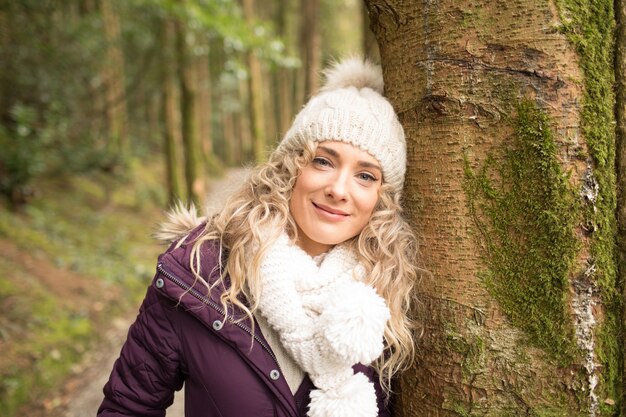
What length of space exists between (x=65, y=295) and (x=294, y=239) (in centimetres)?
485

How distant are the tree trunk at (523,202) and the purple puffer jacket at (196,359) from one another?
587 mm

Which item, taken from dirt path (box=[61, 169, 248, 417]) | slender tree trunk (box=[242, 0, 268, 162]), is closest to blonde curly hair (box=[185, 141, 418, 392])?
dirt path (box=[61, 169, 248, 417])

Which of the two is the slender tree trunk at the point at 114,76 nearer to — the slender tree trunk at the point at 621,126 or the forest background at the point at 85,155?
the forest background at the point at 85,155

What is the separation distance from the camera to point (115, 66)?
1080 cm

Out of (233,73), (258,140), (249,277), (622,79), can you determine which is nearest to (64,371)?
(249,277)

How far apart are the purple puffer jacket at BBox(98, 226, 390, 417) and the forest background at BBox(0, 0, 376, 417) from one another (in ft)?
2.95

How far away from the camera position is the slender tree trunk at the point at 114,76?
1066cm

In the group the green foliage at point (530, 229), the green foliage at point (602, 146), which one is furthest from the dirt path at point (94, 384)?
the green foliage at point (602, 146)

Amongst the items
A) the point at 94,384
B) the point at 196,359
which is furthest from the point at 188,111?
the point at 196,359

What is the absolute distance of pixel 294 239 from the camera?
2031 millimetres

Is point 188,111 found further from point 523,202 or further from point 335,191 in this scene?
point 523,202

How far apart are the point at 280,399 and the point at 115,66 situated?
428 inches

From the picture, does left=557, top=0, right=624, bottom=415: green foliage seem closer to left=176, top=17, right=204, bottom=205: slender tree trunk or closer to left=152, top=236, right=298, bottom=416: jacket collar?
left=152, top=236, right=298, bottom=416: jacket collar

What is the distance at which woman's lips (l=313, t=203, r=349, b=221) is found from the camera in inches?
75.3
